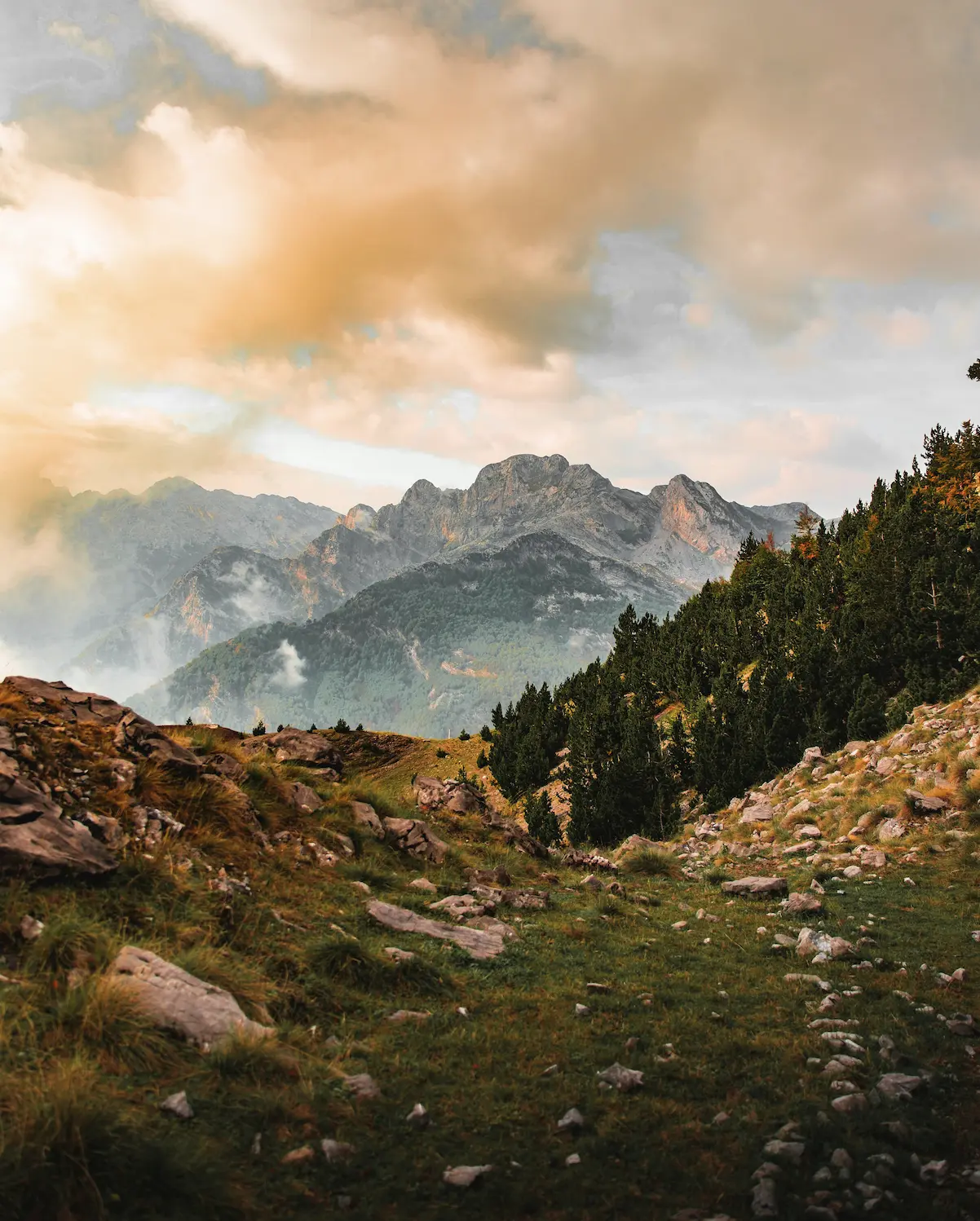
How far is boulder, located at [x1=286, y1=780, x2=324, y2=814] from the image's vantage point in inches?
568

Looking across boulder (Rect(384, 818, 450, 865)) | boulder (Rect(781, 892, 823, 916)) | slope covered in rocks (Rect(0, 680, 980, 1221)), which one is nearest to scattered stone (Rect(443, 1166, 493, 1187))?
slope covered in rocks (Rect(0, 680, 980, 1221))

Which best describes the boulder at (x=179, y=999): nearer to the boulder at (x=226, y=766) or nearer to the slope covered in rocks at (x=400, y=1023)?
the slope covered in rocks at (x=400, y=1023)

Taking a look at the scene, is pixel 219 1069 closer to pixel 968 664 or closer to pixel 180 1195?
pixel 180 1195

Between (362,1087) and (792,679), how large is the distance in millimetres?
45246

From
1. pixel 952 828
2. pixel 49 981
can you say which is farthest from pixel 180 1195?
pixel 952 828

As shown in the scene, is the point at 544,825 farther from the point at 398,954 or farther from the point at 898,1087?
the point at 898,1087

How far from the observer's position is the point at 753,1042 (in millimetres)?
7832

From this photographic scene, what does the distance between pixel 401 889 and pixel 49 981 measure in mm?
7141

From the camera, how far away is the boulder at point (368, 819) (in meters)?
15.3

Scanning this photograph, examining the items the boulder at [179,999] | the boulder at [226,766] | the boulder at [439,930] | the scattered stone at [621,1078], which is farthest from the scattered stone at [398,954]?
the boulder at [226,766]

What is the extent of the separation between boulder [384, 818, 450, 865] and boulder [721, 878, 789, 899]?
7.91m

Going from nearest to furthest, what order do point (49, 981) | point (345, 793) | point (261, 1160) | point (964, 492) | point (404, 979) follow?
point (261, 1160) → point (49, 981) → point (404, 979) → point (345, 793) → point (964, 492)

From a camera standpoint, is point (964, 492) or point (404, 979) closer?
point (404, 979)

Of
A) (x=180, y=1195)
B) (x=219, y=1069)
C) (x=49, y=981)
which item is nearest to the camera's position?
(x=180, y=1195)
